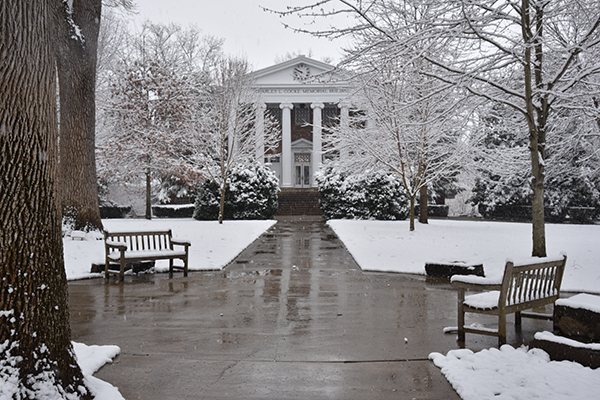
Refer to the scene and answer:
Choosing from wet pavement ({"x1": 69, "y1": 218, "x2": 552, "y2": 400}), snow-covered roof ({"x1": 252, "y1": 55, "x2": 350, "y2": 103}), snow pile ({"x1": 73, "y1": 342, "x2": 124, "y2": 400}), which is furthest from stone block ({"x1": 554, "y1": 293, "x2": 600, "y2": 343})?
snow-covered roof ({"x1": 252, "y1": 55, "x2": 350, "y2": 103})

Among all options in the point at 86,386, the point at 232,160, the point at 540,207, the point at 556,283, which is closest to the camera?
the point at 86,386

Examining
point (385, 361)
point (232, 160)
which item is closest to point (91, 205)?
point (232, 160)

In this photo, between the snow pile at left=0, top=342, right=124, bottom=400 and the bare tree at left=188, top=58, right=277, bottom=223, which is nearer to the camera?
the snow pile at left=0, top=342, right=124, bottom=400

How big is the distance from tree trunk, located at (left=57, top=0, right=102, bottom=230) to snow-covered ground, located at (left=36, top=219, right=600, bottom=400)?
107 cm

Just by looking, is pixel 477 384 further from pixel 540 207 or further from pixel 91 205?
pixel 91 205

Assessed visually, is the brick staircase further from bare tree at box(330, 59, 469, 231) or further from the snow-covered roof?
bare tree at box(330, 59, 469, 231)

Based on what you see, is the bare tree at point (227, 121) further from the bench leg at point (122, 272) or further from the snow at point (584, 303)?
the snow at point (584, 303)

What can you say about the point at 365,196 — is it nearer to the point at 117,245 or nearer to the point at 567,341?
the point at 117,245

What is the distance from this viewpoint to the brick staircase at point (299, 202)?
103 feet

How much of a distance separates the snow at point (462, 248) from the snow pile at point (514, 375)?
446cm

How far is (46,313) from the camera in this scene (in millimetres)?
3217

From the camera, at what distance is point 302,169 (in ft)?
134

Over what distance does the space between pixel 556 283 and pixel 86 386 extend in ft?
16.5

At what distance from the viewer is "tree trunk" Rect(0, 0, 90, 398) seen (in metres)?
3.01
